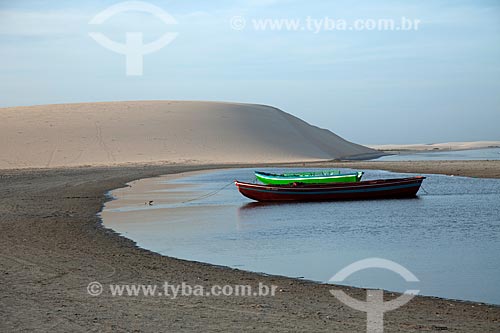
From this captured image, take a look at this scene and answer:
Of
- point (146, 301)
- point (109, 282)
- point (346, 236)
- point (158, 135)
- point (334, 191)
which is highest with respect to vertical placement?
point (158, 135)

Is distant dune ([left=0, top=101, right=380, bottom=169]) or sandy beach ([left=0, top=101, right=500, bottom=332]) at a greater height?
distant dune ([left=0, top=101, right=380, bottom=169])

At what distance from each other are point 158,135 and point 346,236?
5607 centimetres

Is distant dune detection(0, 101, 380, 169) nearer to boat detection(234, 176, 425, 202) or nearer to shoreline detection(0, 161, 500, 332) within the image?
boat detection(234, 176, 425, 202)

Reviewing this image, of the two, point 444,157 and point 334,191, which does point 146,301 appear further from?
point 444,157

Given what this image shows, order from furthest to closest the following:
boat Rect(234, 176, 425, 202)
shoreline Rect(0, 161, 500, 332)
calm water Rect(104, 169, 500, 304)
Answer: boat Rect(234, 176, 425, 202) < calm water Rect(104, 169, 500, 304) < shoreline Rect(0, 161, 500, 332)

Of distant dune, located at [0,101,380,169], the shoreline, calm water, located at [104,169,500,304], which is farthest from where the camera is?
distant dune, located at [0,101,380,169]

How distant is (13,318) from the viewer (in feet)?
25.0

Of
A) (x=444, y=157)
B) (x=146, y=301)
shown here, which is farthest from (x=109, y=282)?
(x=444, y=157)

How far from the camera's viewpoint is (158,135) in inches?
2768

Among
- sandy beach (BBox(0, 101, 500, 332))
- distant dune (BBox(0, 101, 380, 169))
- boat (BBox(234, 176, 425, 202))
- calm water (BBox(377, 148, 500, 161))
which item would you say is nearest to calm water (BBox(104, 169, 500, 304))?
boat (BBox(234, 176, 425, 202))

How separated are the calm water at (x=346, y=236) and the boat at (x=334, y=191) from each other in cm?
51

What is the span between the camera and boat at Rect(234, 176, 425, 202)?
81.6 feet

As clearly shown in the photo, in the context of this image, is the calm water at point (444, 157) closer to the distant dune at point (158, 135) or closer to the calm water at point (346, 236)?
the distant dune at point (158, 135)

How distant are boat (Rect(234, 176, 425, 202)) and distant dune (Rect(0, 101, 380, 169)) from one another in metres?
33.2
